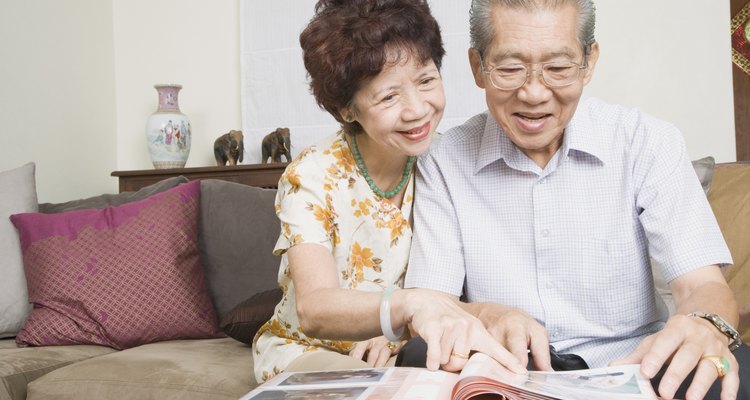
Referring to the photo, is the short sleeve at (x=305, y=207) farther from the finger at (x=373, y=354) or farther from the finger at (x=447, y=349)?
the finger at (x=447, y=349)

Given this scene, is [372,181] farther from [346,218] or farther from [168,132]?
[168,132]

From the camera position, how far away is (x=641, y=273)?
138 centimetres

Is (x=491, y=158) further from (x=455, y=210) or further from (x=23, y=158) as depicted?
(x=23, y=158)

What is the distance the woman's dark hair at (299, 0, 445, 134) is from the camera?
1.44 m

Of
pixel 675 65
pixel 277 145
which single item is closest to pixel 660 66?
pixel 675 65

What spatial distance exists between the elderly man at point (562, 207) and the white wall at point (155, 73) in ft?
6.83

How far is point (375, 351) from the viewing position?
5.06 ft

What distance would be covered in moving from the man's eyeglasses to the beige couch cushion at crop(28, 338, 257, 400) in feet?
3.38

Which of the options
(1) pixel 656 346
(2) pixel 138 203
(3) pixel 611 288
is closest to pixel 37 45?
(2) pixel 138 203

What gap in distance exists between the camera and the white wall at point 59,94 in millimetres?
3369

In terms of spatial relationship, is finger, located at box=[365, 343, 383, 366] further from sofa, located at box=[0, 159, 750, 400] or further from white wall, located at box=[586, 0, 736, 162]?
white wall, located at box=[586, 0, 736, 162]

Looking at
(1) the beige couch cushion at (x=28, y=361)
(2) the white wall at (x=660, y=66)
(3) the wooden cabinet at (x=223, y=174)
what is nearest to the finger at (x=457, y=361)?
(1) the beige couch cushion at (x=28, y=361)

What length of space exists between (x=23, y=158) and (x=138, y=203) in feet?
3.89

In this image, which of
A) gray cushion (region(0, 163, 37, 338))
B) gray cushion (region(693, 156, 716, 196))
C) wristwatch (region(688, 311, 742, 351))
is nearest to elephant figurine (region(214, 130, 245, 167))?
gray cushion (region(0, 163, 37, 338))
